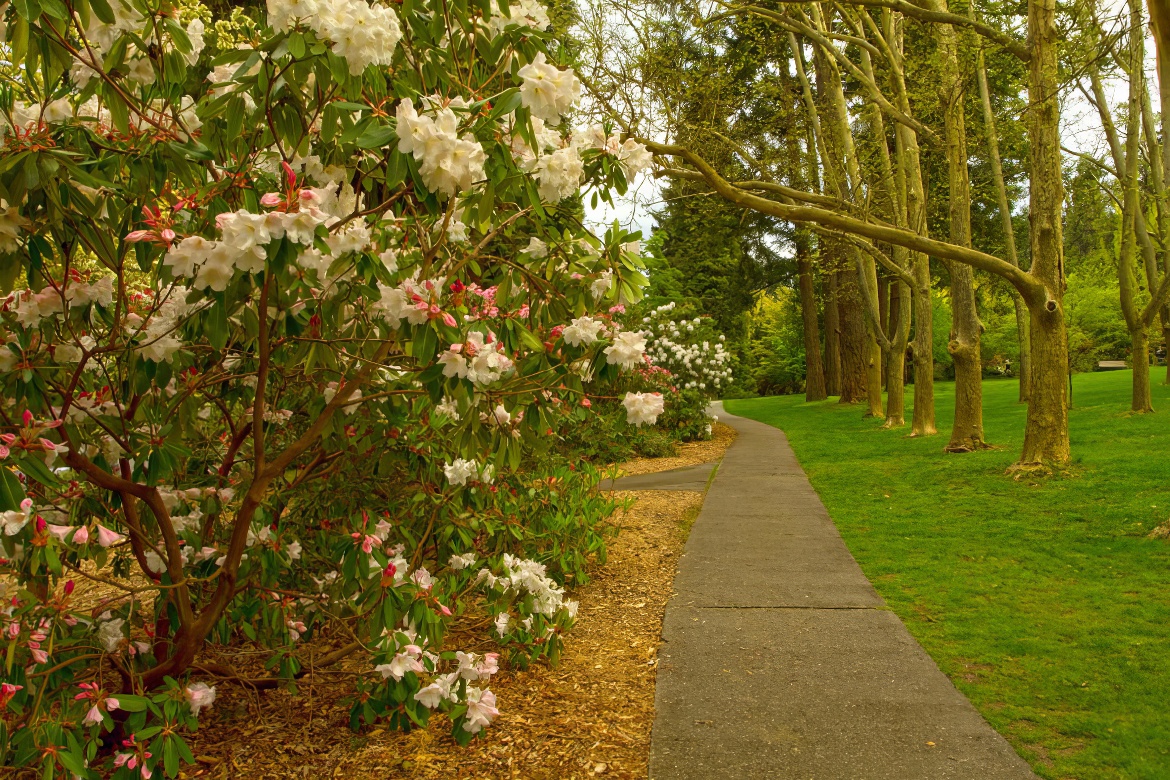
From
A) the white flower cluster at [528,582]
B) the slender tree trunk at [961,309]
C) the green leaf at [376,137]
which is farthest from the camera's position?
the slender tree trunk at [961,309]

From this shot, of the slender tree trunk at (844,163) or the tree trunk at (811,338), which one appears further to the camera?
the tree trunk at (811,338)

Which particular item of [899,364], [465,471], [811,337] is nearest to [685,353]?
[899,364]

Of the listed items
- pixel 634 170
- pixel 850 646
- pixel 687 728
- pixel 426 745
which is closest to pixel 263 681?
pixel 426 745

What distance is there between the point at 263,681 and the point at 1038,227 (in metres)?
8.37

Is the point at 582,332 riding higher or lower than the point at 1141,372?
higher

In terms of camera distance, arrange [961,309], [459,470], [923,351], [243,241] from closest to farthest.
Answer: [243,241] < [459,470] < [961,309] < [923,351]

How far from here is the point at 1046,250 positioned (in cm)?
852

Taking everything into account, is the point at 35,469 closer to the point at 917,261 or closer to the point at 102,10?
the point at 102,10

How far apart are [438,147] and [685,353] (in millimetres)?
13373

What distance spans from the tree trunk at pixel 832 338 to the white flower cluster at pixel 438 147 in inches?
866

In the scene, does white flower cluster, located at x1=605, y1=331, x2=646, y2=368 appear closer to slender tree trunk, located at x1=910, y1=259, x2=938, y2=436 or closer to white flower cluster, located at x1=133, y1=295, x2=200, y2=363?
white flower cluster, located at x1=133, y1=295, x2=200, y2=363

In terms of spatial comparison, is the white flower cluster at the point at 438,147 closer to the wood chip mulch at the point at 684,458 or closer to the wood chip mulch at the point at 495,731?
the wood chip mulch at the point at 495,731

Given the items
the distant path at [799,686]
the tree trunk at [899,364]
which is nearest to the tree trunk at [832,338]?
the tree trunk at [899,364]

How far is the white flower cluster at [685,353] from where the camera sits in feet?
50.6
